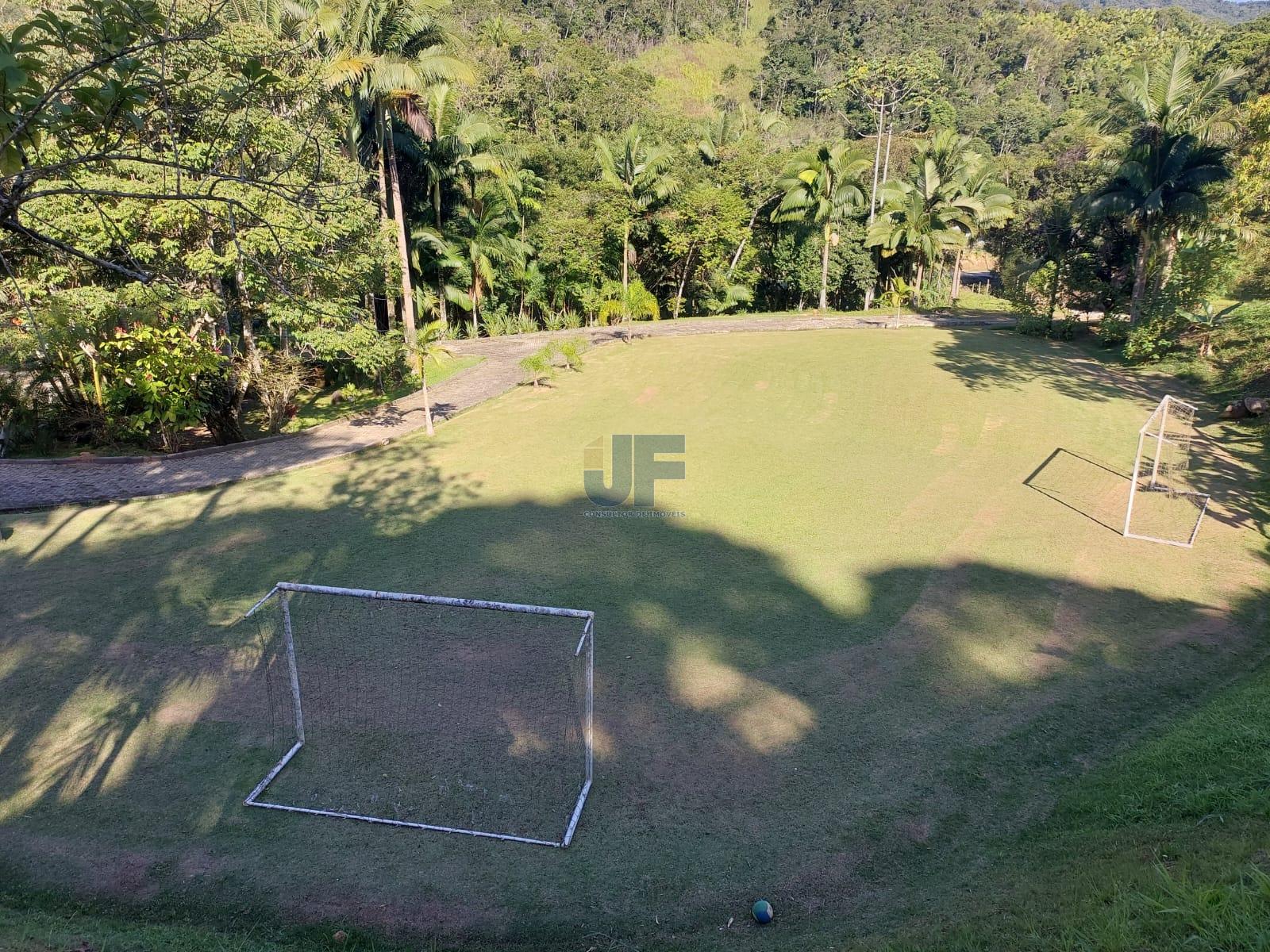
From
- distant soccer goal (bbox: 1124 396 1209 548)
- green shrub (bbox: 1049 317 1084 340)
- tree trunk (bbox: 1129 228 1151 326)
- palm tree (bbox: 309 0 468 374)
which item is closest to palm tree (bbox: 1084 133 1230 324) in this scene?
tree trunk (bbox: 1129 228 1151 326)

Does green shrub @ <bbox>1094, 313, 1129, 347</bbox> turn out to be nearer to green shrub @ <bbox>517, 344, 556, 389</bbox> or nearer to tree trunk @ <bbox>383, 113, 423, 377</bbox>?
green shrub @ <bbox>517, 344, 556, 389</bbox>

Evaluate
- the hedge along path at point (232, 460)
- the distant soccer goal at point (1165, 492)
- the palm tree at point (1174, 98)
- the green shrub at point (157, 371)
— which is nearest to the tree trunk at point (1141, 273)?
the palm tree at point (1174, 98)

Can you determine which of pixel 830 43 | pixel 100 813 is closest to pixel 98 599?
pixel 100 813

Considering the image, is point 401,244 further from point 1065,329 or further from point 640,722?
point 1065,329

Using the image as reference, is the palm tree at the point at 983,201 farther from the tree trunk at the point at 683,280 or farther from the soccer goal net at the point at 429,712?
the soccer goal net at the point at 429,712

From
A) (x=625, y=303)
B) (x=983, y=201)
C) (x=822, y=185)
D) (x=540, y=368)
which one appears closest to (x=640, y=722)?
(x=540, y=368)

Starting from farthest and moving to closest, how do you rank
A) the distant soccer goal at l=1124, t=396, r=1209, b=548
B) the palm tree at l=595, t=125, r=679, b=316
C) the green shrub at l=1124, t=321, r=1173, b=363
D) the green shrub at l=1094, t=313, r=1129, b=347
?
the palm tree at l=595, t=125, r=679, b=316, the green shrub at l=1094, t=313, r=1129, b=347, the green shrub at l=1124, t=321, r=1173, b=363, the distant soccer goal at l=1124, t=396, r=1209, b=548
